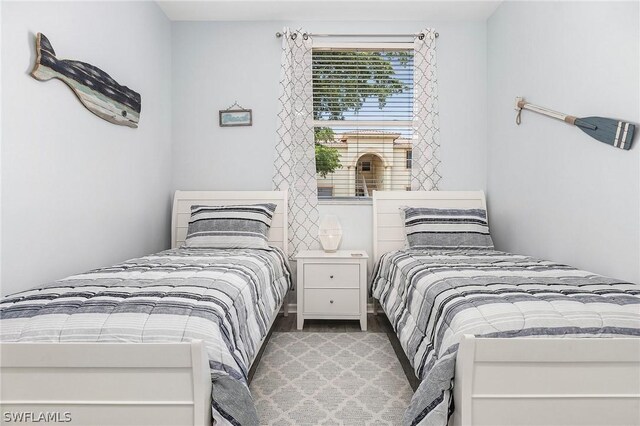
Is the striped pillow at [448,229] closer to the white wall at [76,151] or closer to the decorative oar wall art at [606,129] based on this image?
the decorative oar wall art at [606,129]

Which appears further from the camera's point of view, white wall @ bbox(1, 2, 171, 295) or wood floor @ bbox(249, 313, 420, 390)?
wood floor @ bbox(249, 313, 420, 390)

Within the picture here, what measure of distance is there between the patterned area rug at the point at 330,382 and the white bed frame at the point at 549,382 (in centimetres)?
63

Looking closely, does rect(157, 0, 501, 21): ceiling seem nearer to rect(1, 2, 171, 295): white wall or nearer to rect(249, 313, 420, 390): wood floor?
rect(1, 2, 171, 295): white wall

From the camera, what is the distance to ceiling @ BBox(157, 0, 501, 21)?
10.8 ft

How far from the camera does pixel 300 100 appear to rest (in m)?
3.55

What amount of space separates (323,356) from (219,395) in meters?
1.31

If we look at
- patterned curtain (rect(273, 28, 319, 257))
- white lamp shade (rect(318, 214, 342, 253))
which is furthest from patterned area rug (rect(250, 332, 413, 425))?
patterned curtain (rect(273, 28, 319, 257))

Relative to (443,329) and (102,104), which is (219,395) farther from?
(102,104)

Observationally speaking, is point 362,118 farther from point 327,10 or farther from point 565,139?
point 565,139

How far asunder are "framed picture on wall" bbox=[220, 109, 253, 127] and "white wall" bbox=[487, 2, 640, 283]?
6.55 ft

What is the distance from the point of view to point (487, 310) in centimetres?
146

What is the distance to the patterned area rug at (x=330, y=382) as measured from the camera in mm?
1834

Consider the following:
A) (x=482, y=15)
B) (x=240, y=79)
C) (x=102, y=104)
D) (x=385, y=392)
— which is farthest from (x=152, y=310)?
(x=482, y=15)

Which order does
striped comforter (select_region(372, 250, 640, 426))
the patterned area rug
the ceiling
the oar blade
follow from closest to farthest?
1. striped comforter (select_region(372, 250, 640, 426))
2. the patterned area rug
3. the oar blade
4. the ceiling
